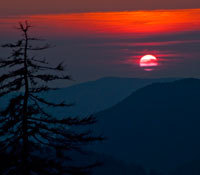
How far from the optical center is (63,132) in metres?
19.8

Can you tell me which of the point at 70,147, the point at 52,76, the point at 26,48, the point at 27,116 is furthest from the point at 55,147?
the point at 26,48

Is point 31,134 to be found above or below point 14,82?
below

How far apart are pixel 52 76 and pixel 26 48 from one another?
1.74 meters

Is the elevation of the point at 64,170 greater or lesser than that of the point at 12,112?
lesser

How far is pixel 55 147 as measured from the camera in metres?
19.8

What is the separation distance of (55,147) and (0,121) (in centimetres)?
281

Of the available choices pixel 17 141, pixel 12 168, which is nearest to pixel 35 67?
pixel 17 141

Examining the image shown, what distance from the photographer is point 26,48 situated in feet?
63.7

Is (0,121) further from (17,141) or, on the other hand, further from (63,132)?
(63,132)

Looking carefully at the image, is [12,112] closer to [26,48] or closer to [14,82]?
[14,82]

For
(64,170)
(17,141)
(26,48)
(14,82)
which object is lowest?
(64,170)

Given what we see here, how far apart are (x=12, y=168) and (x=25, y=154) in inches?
37.6

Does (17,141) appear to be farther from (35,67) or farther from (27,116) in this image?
(35,67)

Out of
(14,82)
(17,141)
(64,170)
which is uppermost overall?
(14,82)
